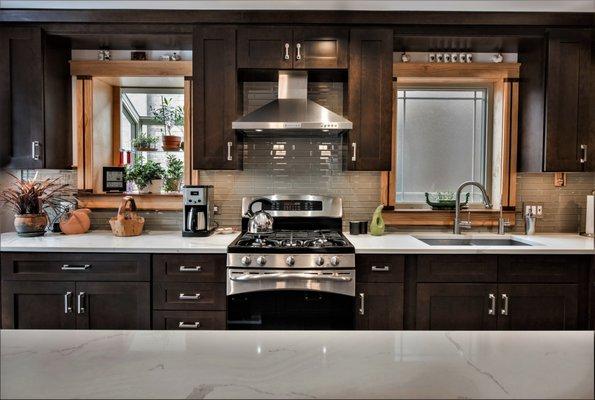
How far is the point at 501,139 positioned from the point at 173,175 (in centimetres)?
272

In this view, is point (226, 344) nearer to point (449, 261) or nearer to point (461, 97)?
point (449, 261)

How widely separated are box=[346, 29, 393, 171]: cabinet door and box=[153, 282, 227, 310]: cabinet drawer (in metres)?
1.32

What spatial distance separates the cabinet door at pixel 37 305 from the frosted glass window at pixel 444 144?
2.60 metres

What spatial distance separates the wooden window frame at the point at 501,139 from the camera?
10.9ft

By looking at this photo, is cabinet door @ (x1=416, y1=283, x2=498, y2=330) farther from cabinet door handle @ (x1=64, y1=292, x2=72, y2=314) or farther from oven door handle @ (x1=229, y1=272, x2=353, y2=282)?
cabinet door handle @ (x1=64, y1=292, x2=72, y2=314)

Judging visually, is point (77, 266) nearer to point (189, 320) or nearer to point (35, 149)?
point (189, 320)

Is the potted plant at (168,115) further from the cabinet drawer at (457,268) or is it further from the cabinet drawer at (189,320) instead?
the cabinet drawer at (457,268)

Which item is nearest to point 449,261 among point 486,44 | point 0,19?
point 486,44

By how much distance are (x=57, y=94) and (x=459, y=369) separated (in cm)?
339

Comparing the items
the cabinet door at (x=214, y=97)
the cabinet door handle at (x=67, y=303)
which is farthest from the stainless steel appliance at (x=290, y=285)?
the cabinet door handle at (x=67, y=303)

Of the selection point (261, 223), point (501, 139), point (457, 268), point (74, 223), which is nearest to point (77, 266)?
point (74, 223)

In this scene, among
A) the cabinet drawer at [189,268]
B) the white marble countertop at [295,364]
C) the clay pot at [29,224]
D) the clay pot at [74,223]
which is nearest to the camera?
the white marble countertop at [295,364]

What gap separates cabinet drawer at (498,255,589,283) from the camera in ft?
8.87

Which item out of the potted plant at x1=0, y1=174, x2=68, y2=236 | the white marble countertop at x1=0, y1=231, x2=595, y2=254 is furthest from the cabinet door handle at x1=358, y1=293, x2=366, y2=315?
the potted plant at x1=0, y1=174, x2=68, y2=236
